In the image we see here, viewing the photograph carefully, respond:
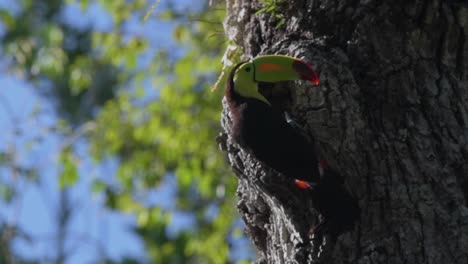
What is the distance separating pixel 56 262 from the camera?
53.0ft

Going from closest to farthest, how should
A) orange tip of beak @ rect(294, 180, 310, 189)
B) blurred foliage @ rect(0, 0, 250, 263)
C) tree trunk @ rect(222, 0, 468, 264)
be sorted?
tree trunk @ rect(222, 0, 468, 264), orange tip of beak @ rect(294, 180, 310, 189), blurred foliage @ rect(0, 0, 250, 263)

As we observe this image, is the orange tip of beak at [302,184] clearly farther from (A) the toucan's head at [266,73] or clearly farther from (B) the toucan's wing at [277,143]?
(A) the toucan's head at [266,73]

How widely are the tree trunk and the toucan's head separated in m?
0.08

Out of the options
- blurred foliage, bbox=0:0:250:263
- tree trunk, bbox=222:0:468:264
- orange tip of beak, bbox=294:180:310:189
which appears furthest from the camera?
blurred foliage, bbox=0:0:250:263

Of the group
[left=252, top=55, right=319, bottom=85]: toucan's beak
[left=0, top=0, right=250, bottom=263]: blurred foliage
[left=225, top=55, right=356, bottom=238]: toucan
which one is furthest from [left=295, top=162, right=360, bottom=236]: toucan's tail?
[left=0, top=0, right=250, bottom=263]: blurred foliage

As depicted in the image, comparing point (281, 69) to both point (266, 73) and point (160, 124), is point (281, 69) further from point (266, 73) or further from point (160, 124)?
point (160, 124)

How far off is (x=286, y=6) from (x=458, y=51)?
2.40 ft

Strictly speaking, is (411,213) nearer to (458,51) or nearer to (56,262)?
(458,51)

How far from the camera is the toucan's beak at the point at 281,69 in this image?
11.7 ft

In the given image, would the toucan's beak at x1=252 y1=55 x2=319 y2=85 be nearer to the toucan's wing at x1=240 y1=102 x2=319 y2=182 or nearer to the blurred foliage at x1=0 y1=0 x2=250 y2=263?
the toucan's wing at x1=240 y1=102 x2=319 y2=182

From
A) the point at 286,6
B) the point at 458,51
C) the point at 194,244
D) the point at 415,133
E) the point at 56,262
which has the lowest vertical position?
the point at 56,262

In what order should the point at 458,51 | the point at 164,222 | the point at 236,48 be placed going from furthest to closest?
the point at 164,222 < the point at 236,48 < the point at 458,51

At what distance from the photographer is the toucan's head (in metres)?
3.57

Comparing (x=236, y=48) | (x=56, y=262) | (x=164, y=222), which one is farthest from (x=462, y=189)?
(x=56, y=262)
